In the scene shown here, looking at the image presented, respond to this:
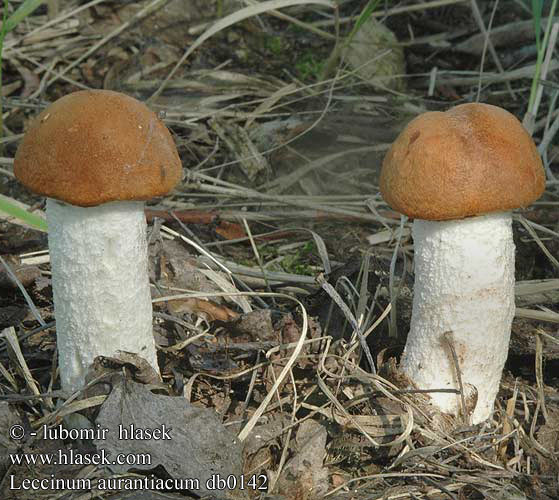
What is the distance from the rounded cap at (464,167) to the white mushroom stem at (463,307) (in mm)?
193

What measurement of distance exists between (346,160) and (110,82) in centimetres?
209

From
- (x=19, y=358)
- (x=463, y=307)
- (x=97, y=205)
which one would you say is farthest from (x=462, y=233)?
(x=19, y=358)

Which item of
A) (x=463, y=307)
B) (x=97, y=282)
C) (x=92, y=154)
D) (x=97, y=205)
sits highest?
(x=92, y=154)

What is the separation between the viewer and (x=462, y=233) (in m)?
2.71

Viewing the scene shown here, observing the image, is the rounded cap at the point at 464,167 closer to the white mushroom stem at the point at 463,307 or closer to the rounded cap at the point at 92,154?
the white mushroom stem at the point at 463,307

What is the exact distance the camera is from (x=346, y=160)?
5246 mm

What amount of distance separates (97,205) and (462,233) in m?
1.36

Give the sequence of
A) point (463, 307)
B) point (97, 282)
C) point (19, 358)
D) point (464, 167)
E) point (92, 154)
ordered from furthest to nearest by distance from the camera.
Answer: point (19, 358) < point (463, 307) < point (97, 282) < point (464, 167) < point (92, 154)

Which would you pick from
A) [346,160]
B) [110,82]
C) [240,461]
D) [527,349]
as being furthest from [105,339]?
[110,82]

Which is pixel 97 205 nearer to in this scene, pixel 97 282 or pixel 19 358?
pixel 97 282

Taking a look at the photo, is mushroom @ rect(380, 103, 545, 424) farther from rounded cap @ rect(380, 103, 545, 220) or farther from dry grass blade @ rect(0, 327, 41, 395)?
dry grass blade @ rect(0, 327, 41, 395)

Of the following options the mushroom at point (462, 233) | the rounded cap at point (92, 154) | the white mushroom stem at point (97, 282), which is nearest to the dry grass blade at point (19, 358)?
the white mushroom stem at point (97, 282)

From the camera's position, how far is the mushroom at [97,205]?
7.80 feet

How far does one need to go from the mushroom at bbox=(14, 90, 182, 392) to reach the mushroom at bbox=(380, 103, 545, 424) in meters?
0.90
